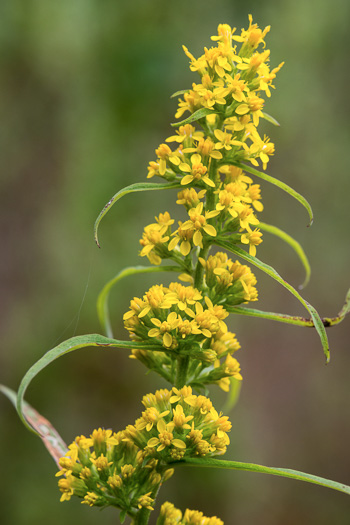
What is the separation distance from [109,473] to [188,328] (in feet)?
1.41

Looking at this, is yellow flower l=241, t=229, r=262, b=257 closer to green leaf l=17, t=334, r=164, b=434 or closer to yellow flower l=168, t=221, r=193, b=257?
Answer: yellow flower l=168, t=221, r=193, b=257

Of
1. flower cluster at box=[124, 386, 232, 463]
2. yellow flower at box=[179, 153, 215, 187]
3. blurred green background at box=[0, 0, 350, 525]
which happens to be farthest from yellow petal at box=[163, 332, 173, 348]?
blurred green background at box=[0, 0, 350, 525]

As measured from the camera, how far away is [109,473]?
4.68 ft

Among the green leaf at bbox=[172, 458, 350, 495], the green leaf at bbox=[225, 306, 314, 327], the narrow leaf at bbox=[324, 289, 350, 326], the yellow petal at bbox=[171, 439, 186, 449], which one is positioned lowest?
the yellow petal at bbox=[171, 439, 186, 449]

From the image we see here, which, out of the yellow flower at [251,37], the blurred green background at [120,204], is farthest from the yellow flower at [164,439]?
the blurred green background at [120,204]

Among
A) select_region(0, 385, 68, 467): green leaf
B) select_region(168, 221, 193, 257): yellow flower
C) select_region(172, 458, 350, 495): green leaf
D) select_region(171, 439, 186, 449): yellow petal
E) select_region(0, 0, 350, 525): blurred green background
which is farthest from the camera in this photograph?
select_region(0, 0, 350, 525): blurred green background

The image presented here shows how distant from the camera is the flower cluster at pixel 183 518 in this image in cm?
139

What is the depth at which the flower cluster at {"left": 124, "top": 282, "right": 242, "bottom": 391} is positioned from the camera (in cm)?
136

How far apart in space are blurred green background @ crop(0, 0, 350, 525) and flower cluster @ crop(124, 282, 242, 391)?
254 cm

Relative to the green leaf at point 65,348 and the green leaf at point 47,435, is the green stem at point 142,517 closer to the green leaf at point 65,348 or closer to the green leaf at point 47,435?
the green leaf at point 47,435

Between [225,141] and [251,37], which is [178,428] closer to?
[225,141]

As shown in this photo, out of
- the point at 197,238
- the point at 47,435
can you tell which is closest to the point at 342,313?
the point at 197,238

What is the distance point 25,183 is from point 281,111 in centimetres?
273

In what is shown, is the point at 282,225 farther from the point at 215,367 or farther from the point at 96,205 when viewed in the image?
the point at 215,367
